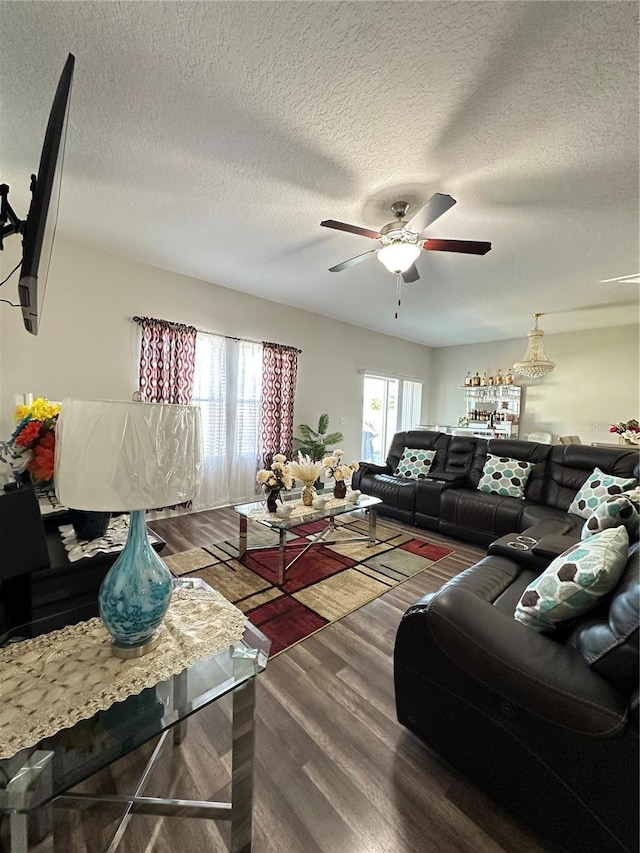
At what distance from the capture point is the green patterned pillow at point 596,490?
2.71 meters

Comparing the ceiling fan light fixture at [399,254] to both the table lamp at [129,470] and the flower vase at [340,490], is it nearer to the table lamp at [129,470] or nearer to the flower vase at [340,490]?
the flower vase at [340,490]

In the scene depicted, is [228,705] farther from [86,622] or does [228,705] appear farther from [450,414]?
[450,414]

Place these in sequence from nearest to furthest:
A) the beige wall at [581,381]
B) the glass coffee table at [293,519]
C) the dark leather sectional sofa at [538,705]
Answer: the dark leather sectional sofa at [538,705]
the glass coffee table at [293,519]
the beige wall at [581,381]

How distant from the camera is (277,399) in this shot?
477 cm

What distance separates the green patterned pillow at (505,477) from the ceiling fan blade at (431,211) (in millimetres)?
2526

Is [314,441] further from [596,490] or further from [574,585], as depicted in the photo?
[574,585]

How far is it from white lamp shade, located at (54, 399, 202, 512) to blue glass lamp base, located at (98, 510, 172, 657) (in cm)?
14

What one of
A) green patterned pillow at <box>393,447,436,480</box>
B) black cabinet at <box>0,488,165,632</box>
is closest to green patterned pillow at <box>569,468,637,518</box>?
green patterned pillow at <box>393,447,436,480</box>

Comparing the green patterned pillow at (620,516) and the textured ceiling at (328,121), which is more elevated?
the textured ceiling at (328,121)

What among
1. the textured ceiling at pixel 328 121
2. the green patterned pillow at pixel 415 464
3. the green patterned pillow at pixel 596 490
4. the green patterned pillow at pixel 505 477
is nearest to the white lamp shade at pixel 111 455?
the textured ceiling at pixel 328 121

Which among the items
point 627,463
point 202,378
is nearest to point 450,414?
point 627,463

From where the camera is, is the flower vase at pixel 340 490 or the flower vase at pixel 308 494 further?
the flower vase at pixel 340 490

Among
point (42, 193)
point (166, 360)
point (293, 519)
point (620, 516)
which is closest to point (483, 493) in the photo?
point (620, 516)

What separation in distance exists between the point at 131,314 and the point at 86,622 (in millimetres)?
3288
